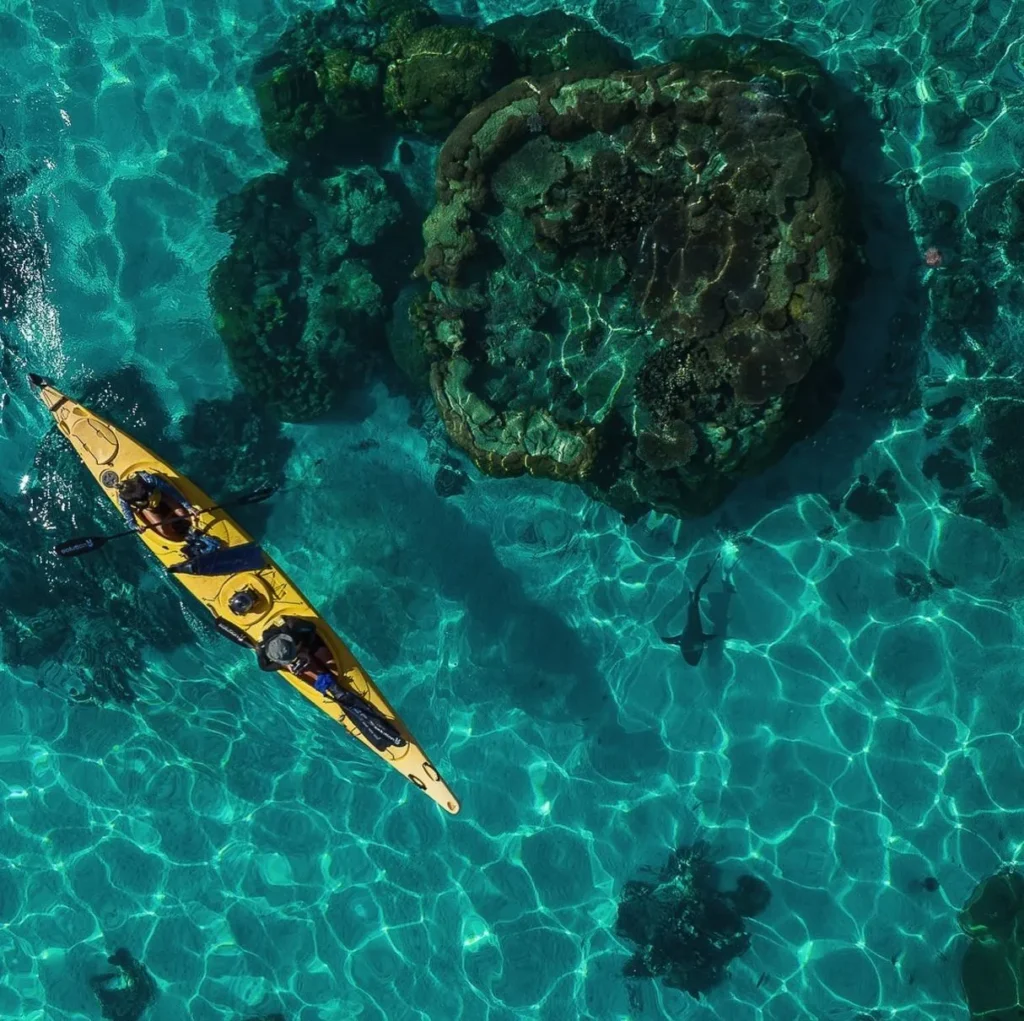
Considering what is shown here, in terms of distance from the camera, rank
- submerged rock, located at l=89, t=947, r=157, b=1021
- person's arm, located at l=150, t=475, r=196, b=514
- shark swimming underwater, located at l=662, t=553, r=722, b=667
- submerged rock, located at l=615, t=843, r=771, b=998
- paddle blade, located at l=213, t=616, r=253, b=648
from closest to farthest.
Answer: paddle blade, located at l=213, t=616, r=253, b=648 → person's arm, located at l=150, t=475, r=196, b=514 → submerged rock, located at l=615, t=843, r=771, b=998 → shark swimming underwater, located at l=662, t=553, r=722, b=667 → submerged rock, located at l=89, t=947, r=157, b=1021

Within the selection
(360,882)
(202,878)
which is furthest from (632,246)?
(202,878)

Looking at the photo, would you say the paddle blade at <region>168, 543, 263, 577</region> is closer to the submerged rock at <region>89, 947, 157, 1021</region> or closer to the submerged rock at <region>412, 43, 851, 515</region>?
the submerged rock at <region>412, 43, 851, 515</region>

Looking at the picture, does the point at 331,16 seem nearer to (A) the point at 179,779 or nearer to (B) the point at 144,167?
(B) the point at 144,167

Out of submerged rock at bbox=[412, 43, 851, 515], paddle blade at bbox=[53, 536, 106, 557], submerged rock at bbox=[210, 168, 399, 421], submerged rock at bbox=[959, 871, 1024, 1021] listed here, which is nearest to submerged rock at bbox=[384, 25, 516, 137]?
submerged rock at bbox=[412, 43, 851, 515]

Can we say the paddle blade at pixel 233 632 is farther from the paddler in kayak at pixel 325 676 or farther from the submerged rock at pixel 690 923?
the submerged rock at pixel 690 923

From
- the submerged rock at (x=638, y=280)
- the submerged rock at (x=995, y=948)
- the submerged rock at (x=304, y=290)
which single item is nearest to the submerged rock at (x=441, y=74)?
the submerged rock at (x=638, y=280)

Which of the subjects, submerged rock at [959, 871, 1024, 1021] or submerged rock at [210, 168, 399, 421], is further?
submerged rock at [210, 168, 399, 421]

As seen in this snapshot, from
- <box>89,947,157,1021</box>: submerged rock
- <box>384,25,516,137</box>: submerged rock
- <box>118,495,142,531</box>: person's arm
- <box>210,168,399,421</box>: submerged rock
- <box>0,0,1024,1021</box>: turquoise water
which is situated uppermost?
<box>384,25,516,137</box>: submerged rock

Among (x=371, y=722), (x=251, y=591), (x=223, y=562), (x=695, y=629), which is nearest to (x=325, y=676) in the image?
(x=371, y=722)
